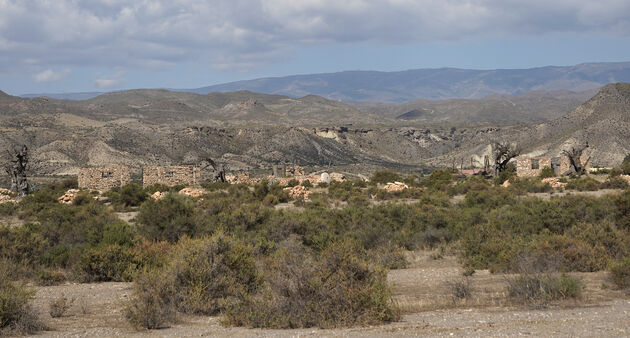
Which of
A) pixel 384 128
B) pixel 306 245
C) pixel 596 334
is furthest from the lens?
pixel 384 128

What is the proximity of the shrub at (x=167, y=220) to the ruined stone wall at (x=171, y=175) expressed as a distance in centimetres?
2556

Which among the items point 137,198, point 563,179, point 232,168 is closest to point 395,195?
point 563,179

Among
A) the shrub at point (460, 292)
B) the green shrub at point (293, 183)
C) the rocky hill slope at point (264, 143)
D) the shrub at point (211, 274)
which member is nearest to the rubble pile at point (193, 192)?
the green shrub at point (293, 183)

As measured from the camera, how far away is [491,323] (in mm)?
9992

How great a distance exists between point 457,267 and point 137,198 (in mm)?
22038

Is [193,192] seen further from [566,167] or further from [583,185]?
[566,167]

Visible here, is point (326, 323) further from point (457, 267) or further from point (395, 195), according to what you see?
point (395, 195)

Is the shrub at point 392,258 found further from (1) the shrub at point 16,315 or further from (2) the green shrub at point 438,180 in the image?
(2) the green shrub at point 438,180

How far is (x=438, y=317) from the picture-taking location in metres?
10.8

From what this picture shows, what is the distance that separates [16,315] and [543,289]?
9144 mm

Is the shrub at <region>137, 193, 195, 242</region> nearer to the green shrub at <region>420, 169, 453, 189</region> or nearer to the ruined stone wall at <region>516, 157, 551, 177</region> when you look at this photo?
the green shrub at <region>420, 169, 453, 189</region>

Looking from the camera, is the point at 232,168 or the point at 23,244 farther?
the point at 232,168

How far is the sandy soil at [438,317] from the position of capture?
959 centimetres

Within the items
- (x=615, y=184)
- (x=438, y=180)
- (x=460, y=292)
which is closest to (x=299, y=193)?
(x=438, y=180)
